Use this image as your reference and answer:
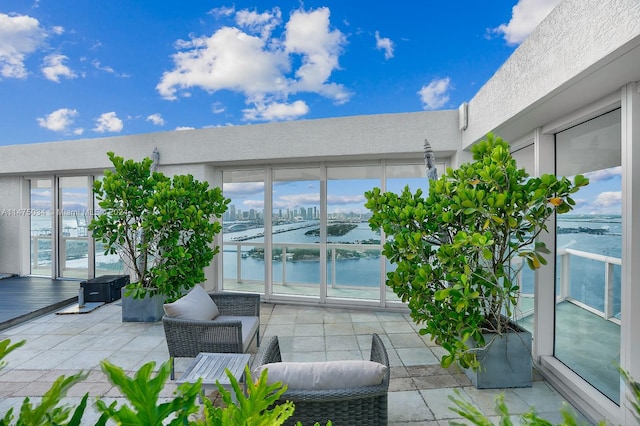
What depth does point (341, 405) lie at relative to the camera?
2086mm

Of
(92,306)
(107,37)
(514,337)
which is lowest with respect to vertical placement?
(92,306)

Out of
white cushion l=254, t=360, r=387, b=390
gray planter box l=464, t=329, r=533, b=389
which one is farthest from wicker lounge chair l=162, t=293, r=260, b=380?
gray planter box l=464, t=329, r=533, b=389

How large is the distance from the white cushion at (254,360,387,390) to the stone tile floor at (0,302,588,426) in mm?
682

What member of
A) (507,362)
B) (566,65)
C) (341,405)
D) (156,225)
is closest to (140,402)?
(341,405)

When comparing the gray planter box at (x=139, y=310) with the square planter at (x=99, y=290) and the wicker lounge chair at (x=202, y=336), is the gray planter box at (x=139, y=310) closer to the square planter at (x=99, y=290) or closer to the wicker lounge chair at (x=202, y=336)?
the square planter at (x=99, y=290)

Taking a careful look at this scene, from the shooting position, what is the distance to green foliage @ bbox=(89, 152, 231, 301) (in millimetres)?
4938

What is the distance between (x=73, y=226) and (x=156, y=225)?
4.88 metres

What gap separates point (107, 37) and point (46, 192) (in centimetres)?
424

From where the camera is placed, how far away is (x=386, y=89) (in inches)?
282

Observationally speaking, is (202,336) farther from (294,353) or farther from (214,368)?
(294,353)

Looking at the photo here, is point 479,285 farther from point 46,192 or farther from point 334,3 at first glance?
point 46,192

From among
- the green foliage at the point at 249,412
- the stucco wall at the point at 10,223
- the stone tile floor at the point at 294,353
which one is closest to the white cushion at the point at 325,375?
the stone tile floor at the point at 294,353

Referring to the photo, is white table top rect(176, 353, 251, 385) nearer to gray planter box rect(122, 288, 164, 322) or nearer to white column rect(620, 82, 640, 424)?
gray planter box rect(122, 288, 164, 322)

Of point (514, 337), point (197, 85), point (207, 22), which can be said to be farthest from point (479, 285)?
point (197, 85)
